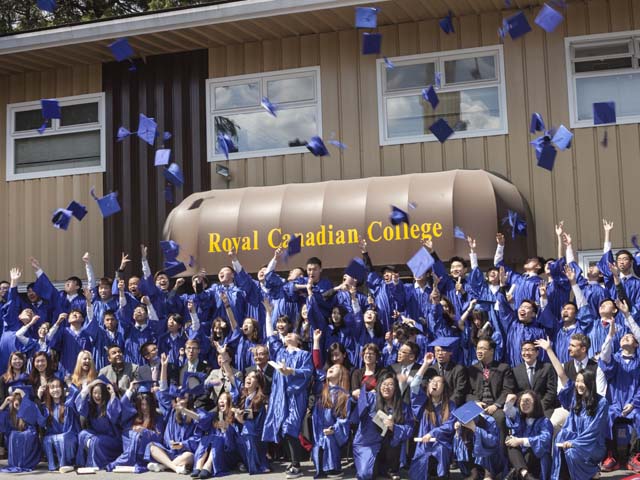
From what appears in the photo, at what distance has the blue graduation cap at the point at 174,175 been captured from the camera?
15.1 m

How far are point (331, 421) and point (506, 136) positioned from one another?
522cm

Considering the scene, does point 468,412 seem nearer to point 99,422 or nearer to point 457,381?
point 457,381

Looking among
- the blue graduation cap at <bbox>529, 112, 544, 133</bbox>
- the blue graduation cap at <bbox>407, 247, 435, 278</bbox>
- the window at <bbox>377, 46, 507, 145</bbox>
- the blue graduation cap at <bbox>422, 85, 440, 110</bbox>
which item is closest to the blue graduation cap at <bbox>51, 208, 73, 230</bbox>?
the window at <bbox>377, 46, 507, 145</bbox>

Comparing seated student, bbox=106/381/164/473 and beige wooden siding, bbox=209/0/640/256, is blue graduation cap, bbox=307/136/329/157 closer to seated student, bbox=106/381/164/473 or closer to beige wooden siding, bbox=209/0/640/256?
beige wooden siding, bbox=209/0/640/256

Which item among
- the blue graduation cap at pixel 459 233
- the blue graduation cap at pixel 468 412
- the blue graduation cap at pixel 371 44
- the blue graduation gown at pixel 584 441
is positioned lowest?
the blue graduation gown at pixel 584 441

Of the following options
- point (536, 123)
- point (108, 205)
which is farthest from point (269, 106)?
point (536, 123)

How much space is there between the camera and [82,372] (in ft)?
40.2

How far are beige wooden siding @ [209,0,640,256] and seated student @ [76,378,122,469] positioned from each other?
14.3ft

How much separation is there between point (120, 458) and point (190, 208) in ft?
13.9

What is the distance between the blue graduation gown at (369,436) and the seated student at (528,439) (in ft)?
3.71

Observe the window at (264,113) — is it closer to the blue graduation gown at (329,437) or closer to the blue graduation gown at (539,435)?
the blue graduation gown at (329,437)

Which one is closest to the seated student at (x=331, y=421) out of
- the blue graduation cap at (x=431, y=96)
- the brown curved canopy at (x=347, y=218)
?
the brown curved canopy at (x=347, y=218)

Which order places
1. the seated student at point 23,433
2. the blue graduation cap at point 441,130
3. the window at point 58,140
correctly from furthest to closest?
the window at point 58,140, the blue graduation cap at point 441,130, the seated student at point 23,433

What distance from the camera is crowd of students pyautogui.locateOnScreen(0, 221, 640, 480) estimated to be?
33.9 feet
